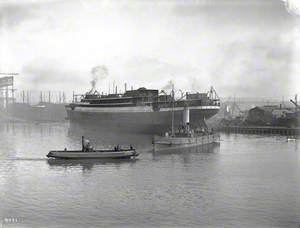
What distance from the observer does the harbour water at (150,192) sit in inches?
332

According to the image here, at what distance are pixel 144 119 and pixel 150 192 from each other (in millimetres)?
19520

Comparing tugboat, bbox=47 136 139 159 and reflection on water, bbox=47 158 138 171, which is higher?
tugboat, bbox=47 136 139 159

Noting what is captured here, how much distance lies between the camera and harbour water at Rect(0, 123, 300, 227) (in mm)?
8438

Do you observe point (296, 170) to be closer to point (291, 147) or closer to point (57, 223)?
point (291, 147)

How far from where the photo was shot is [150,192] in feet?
35.0

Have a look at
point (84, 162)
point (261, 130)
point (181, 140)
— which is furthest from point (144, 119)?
point (84, 162)

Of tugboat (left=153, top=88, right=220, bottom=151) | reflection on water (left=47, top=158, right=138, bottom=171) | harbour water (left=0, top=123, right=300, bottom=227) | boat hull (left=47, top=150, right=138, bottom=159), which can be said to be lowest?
harbour water (left=0, top=123, right=300, bottom=227)

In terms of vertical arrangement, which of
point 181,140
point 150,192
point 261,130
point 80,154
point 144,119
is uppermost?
point 144,119

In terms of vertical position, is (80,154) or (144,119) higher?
(144,119)

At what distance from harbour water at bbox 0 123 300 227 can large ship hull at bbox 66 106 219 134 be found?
37.6 ft

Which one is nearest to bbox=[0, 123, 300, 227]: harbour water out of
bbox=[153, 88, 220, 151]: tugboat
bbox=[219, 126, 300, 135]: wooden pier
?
bbox=[153, 88, 220, 151]: tugboat

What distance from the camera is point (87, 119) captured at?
117 feet

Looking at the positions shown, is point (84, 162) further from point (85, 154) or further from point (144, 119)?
point (144, 119)

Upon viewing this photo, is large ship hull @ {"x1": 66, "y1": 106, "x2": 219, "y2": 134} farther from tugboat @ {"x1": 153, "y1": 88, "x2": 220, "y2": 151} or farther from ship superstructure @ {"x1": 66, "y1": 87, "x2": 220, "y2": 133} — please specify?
tugboat @ {"x1": 153, "y1": 88, "x2": 220, "y2": 151}
